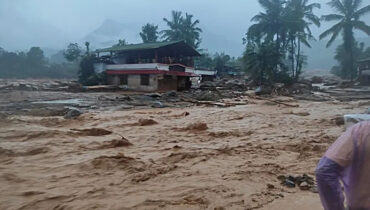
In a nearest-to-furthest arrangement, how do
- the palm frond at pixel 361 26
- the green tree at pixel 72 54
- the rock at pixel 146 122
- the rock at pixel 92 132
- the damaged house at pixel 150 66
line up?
1. the rock at pixel 92 132
2. the rock at pixel 146 122
3. the damaged house at pixel 150 66
4. the palm frond at pixel 361 26
5. the green tree at pixel 72 54

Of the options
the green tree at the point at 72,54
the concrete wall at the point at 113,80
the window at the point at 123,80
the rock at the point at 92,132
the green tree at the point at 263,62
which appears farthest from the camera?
the green tree at the point at 72,54

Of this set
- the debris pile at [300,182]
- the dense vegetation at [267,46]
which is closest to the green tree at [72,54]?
the dense vegetation at [267,46]

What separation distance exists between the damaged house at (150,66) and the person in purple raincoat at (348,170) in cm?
2630

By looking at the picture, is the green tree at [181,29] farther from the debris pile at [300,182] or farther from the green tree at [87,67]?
the debris pile at [300,182]

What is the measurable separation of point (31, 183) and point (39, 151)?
181cm

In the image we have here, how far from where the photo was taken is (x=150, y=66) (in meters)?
28.0

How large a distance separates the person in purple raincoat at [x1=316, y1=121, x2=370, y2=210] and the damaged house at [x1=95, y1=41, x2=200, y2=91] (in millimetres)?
26298

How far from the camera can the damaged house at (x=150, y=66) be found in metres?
28.4

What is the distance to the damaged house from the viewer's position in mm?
28359

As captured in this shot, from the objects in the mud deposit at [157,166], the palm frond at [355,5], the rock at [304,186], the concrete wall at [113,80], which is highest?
the palm frond at [355,5]

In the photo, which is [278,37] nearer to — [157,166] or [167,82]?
[167,82]

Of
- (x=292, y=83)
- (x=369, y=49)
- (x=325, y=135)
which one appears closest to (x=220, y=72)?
(x=292, y=83)

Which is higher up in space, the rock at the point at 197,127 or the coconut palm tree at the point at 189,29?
the coconut palm tree at the point at 189,29

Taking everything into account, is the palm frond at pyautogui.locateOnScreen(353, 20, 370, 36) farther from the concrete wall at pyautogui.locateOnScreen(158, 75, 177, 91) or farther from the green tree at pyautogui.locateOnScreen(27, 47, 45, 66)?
the green tree at pyautogui.locateOnScreen(27, 47, 45, 66)
